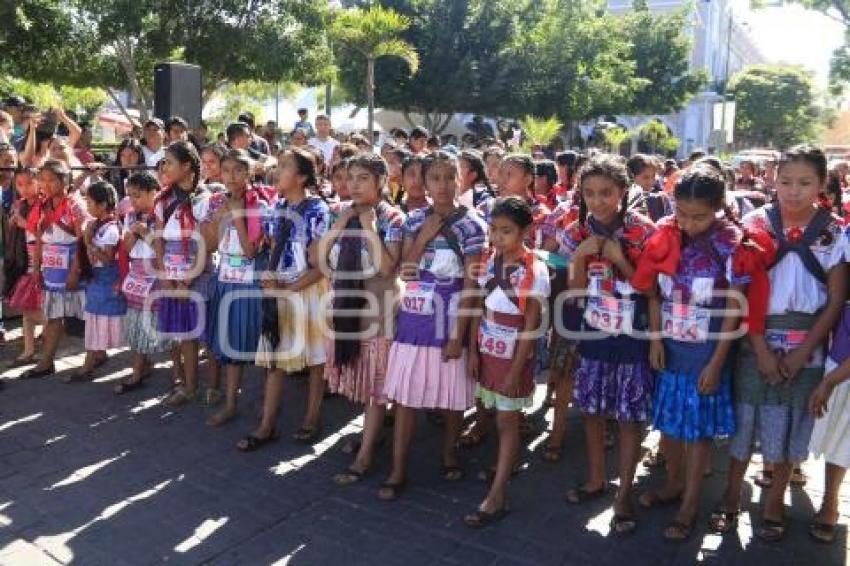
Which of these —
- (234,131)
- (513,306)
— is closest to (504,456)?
(513,306)

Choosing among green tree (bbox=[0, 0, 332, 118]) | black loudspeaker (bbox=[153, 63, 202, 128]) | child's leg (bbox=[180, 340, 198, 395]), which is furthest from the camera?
green tree (bbox=[0, 0, 332, 118])

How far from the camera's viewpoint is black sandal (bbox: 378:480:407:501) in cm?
400

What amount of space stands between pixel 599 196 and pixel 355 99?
20.8m

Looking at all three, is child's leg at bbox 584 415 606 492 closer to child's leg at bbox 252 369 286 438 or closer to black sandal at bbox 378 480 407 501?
black sandal at bbox 378 480 407 501

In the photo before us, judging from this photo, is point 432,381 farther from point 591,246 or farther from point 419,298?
point 591,246

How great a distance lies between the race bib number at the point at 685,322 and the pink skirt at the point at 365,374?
4.94ft

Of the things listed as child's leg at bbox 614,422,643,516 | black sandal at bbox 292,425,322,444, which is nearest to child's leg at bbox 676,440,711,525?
child's leg at bbox 614,422,643,516

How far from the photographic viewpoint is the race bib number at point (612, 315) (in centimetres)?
362

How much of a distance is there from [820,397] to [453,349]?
167 cm

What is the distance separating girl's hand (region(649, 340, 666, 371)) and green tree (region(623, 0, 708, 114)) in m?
31.5

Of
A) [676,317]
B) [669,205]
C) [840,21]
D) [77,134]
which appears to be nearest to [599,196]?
[676,317]

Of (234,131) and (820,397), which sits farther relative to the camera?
(234,131)

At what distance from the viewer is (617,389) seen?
3.68 meters

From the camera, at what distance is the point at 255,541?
3574 millimetres
